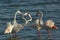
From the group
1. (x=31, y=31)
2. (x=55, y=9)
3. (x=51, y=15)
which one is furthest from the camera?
(x=55, y=9)

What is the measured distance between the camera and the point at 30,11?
16.9 metres

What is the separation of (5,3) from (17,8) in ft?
5.29

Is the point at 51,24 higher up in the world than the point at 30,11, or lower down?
lower down

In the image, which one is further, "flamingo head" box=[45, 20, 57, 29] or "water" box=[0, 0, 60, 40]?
"water" box=[0, 0, 60, 40]

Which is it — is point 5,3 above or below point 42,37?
above

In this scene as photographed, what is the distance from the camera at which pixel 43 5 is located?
1827cm

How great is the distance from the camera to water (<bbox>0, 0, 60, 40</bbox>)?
1213cm

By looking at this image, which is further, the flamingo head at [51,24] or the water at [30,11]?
the water at [30,11]

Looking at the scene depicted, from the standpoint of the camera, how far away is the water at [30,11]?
12133 mm

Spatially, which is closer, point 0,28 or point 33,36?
point 33,36

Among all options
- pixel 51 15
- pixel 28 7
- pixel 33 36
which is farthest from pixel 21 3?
pixel 33 36

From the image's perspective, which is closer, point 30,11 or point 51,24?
point 51,24

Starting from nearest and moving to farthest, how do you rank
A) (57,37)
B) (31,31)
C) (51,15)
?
(57,37)
(31,31)
(51,15)

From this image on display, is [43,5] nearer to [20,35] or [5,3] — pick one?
[5,3]
